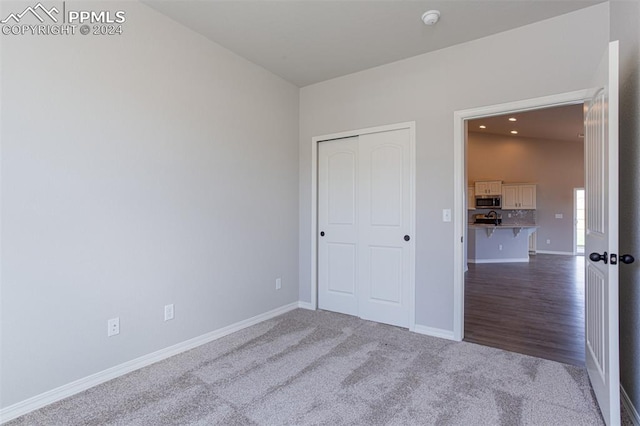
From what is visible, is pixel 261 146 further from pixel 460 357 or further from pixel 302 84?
pixel 460 357

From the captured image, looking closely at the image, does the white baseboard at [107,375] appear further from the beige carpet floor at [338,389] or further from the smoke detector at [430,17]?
the smoke detector at [430,17]

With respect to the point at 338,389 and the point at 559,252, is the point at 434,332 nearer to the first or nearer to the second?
the point at 338,389

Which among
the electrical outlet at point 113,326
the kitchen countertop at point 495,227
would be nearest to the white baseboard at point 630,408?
the electrical outlet at point 113,326

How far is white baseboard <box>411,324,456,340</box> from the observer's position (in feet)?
10.2

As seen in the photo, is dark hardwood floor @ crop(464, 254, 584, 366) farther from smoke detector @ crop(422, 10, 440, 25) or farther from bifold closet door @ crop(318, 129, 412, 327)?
smoke detector @ crop(422, 10, 440, 25)

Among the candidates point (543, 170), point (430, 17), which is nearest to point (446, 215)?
point (430, 17)

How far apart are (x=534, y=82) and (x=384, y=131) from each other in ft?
4.50

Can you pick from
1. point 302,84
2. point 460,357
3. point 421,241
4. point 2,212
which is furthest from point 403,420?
point 302,84

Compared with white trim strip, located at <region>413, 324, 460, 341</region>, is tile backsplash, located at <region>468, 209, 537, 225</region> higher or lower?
higher

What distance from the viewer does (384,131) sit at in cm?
353

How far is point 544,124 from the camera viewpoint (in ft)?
23.8

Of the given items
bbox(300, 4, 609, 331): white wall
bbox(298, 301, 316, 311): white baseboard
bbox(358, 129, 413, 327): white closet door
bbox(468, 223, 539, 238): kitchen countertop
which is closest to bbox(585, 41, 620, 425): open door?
bbox(300, 4, 609, 331): white wall

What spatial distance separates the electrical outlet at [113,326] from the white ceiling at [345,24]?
2.39 meters

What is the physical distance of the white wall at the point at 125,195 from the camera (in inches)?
77.2
